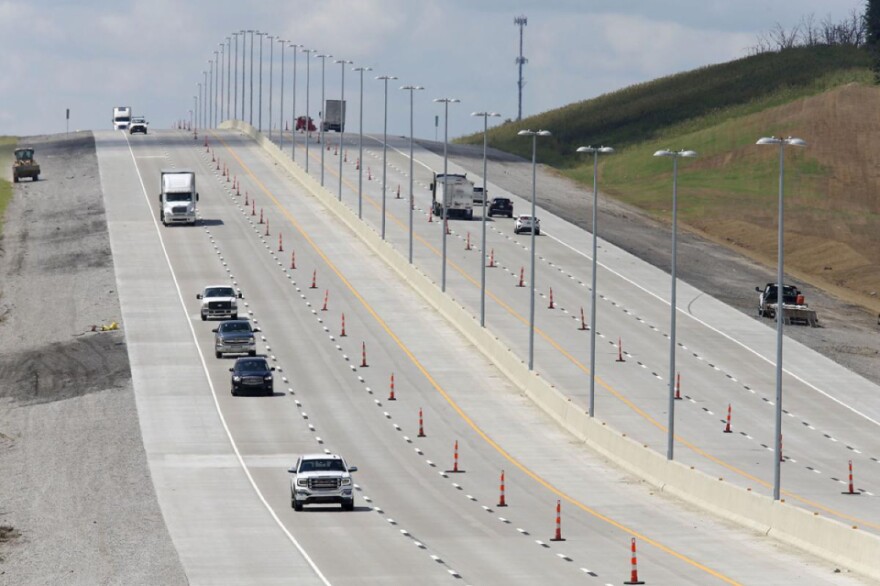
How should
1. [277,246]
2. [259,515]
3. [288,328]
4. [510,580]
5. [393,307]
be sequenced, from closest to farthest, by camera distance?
[510,580], [259,515], [288,328], [393,307], [277,246]

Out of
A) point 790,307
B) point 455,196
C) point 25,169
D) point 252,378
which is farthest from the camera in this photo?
point 25,169

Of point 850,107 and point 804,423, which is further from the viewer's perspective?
point 850,107

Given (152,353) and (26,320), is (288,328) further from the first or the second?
(26,320)

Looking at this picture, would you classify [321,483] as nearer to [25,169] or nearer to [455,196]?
[455,196]

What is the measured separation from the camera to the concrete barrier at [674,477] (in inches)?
1699

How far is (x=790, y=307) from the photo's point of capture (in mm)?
95562

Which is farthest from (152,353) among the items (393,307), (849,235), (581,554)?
(849,235)

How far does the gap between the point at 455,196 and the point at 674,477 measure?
7140cm

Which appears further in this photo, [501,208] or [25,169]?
[25,169]

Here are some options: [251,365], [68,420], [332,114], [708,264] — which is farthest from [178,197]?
[68,420]

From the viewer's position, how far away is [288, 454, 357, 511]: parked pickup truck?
5188cm

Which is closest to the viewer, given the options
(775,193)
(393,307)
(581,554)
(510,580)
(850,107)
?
(510,580)

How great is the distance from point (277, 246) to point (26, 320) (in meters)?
23.1

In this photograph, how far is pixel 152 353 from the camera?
271 ft
